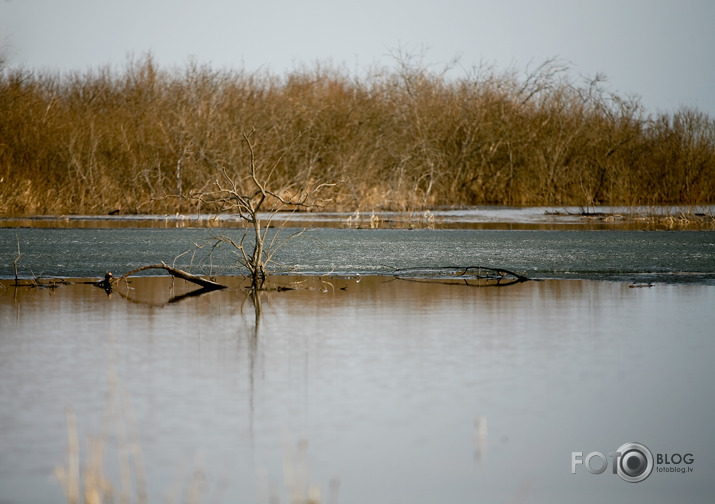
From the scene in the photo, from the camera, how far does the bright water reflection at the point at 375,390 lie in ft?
15.9

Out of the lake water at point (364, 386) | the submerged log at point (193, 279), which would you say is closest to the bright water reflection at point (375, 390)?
the lake water at point (364, 386)

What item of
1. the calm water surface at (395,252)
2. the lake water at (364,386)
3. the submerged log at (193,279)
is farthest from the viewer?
the calm water surface at (395,252)

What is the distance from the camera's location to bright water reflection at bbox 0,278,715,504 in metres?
4.84

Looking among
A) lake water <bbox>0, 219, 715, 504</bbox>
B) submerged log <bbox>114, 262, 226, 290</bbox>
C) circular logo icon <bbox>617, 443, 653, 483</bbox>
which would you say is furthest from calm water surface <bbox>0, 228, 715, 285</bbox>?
circular logo icon <bbox>617, 443, 653, 483</bbox>

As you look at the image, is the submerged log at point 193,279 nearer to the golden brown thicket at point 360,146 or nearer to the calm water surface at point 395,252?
the calm water surface at point 395,252

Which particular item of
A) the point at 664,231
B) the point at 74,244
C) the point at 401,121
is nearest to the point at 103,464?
the point at 74,244

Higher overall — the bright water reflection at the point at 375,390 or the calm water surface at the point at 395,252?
the calm water surface at the point at 395,252

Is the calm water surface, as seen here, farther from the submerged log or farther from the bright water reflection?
the bright water reflection

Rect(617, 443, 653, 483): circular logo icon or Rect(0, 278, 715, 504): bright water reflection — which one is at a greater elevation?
Rect(0, 278, 715, 504): bright water reflection

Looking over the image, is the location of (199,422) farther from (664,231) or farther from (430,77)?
(430,77)

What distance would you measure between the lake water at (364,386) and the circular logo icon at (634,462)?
0.18 ft

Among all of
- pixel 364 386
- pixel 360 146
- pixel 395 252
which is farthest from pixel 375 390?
pixel 360 146

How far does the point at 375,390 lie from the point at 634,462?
1.88m

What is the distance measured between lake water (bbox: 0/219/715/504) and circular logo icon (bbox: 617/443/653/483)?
0.06 metres
